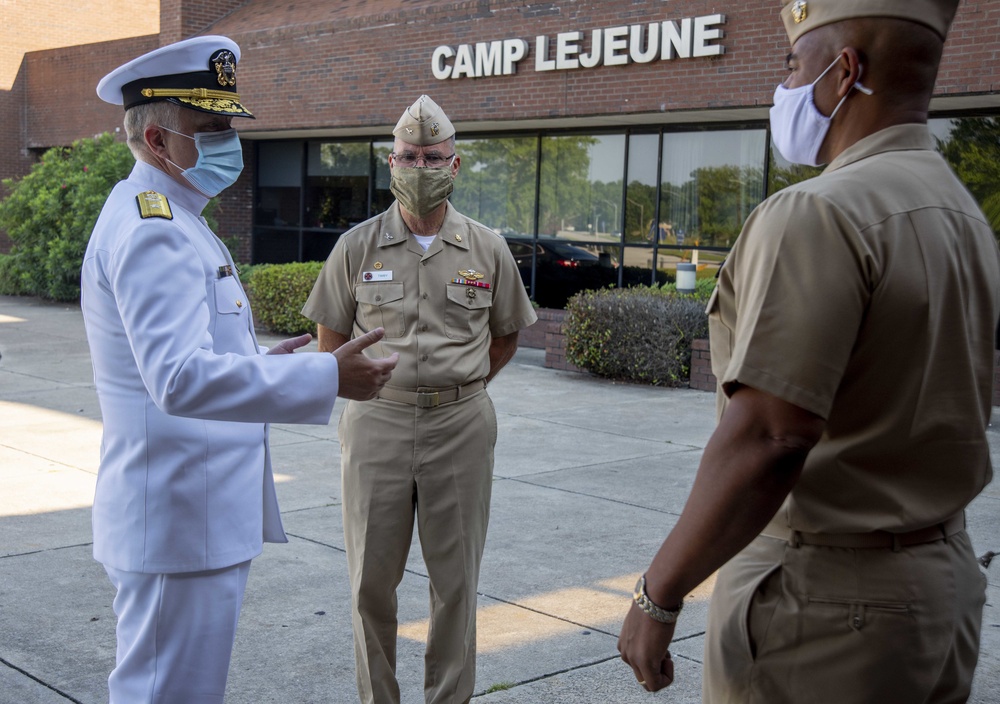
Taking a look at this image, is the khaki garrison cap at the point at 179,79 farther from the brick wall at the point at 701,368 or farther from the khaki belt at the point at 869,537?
the brick wall at the point at 701,368

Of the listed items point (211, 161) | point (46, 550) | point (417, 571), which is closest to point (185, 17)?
point (46, 550)

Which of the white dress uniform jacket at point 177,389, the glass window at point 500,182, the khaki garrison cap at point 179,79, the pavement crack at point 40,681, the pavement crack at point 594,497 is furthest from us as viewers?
the glass window at point 500,182

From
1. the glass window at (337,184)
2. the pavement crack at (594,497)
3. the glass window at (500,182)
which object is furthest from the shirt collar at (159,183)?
the glass window at (337,184)

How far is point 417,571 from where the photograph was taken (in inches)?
214

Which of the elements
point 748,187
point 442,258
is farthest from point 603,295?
point 442,258

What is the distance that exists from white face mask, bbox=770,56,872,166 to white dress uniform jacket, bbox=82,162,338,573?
1.08 metres

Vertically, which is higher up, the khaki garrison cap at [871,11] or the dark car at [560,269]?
the khaki garrison cap at [871,11]

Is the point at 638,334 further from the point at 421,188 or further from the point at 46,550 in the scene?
the point at 421,188

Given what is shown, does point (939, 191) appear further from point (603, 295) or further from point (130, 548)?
point (603, 295)

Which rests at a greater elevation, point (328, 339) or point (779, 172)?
point (779, 172)

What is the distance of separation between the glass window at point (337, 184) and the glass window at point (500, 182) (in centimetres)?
→ 217

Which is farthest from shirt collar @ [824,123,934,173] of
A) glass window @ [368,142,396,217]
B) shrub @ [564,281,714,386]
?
glass window @ [368,142,396,217]

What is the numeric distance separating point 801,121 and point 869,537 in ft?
2.60

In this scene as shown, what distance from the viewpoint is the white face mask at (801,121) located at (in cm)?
200
